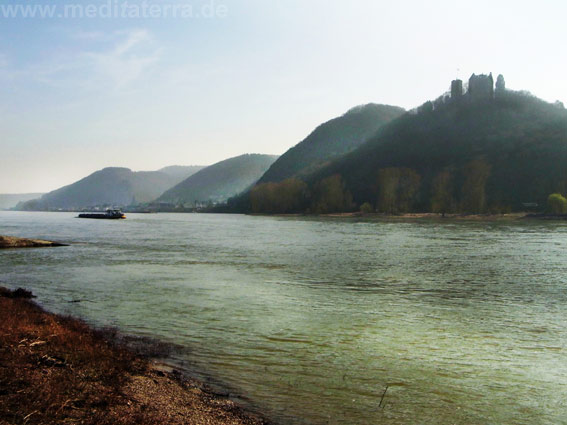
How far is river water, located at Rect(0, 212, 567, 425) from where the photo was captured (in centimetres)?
1182

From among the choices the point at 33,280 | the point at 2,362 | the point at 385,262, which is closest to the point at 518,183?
the point at 385,262

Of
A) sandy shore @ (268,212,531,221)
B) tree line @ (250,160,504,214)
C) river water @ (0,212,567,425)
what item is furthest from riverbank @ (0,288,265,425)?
tree line @ (250,160,504,214)

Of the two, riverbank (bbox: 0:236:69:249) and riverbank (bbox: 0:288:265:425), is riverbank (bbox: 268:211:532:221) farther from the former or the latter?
riverbank (bbox: 0:288:265:425)

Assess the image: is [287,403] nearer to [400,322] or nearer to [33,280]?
[400,322]

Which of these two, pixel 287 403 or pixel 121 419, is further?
pixel 287 403

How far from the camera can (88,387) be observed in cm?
1054

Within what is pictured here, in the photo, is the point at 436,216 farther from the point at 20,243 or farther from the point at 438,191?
the point at 20,243

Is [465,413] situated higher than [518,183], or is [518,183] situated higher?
[518,183]

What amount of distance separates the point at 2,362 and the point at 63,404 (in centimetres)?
299

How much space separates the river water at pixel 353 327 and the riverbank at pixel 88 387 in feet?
4.02

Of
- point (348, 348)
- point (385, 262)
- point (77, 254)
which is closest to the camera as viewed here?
point (348, 348)

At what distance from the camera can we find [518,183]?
178 m

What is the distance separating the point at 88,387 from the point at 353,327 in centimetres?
1127

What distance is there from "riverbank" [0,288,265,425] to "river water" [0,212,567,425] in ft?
4.02
